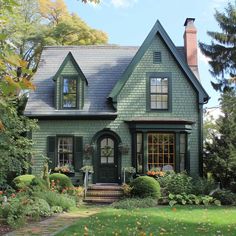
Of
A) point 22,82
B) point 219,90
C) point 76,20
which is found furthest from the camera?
point 76,20

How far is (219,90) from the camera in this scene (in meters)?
33.6

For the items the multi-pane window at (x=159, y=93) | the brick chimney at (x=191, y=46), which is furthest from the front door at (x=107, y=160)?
the brick chimney at (x=191, y=46)

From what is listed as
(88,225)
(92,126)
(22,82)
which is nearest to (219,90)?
(92,126)

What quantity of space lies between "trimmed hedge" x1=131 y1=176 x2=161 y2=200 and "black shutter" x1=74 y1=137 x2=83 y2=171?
4.02m

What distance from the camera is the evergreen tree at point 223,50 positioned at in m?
33.4

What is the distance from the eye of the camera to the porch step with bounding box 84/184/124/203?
17.6 m

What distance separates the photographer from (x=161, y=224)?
10.4 m

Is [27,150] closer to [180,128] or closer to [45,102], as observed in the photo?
[45,102]

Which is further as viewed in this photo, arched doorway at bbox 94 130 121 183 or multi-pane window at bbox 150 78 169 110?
multi-pane window at bbox 150 78 169 110

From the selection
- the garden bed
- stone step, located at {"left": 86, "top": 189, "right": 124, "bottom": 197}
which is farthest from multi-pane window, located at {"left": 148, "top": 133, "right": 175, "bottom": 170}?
the garden bed

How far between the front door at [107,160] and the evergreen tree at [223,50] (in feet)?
53.1

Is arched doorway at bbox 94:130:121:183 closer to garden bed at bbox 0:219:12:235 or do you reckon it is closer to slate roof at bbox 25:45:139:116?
slate roof at bbox 25:45:139:116

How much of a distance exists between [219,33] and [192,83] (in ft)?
50.4

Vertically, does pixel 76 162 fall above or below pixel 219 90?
below
